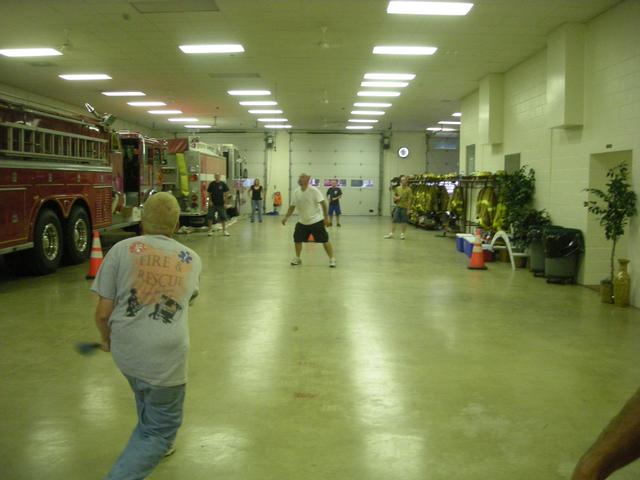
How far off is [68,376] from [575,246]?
26.8ft

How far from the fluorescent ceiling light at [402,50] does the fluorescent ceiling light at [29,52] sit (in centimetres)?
708

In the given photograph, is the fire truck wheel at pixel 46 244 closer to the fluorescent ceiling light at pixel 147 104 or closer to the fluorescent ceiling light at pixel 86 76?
the fluorescent ceiling light at pixel 86 76

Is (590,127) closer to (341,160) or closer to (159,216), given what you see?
(159,216)

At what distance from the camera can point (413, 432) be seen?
399 cm

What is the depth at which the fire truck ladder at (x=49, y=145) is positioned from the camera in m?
8.84

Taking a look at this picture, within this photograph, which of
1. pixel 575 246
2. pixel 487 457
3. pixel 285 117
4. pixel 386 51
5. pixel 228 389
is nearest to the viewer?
pixel 487 457

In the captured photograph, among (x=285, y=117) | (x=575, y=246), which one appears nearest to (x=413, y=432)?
(x=575, y=246)

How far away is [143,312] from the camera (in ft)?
9.48

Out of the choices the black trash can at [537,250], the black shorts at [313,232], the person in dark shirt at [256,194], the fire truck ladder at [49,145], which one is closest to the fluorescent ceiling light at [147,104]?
the person in dark shirt at [256,194]

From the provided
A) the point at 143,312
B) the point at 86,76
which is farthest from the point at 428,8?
the point at 86,76

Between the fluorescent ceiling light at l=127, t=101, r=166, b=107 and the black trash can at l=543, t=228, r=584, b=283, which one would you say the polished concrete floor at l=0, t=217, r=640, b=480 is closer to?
the black trash can at l=543, t=228, r=584, b=283

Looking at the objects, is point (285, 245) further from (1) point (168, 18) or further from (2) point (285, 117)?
(2) point (285, 117)

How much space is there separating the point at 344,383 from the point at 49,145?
752cm

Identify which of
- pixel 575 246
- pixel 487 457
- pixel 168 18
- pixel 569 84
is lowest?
pixel 487 457
